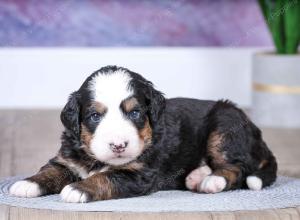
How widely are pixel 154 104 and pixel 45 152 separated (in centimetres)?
189

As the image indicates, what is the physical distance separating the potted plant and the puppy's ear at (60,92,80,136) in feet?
10.3

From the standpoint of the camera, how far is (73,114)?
2736mm

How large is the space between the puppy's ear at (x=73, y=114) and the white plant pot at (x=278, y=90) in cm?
318

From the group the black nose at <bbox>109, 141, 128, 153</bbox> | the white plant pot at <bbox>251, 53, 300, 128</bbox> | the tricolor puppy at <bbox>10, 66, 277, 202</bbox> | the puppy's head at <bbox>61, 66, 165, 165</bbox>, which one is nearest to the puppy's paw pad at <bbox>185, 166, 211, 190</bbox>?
the tricolor puppy at <bbox>10, 66, 277, 202</bbox>

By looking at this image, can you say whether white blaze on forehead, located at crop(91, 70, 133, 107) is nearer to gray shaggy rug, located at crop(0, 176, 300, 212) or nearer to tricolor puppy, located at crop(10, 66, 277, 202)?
tricolor puppy, located at crop(10, 66, 277, 202)

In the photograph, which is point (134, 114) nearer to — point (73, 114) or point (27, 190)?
point (73, 114)

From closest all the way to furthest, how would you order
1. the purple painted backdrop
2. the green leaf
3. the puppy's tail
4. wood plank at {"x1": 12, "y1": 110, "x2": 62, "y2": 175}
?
1. the puppy's tail
2. wood plank at {"x1": 12, "y1": 110, "x2": 62, "y2": 175}
3. the green leaf
4. the purple painted backdrop

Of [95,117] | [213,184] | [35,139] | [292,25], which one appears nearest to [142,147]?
[95,117]

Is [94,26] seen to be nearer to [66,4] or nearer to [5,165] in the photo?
[66,4]

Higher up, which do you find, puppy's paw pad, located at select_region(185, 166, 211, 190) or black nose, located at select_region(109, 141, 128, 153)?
black nose, located at select_region(109, 141, 128, 153)

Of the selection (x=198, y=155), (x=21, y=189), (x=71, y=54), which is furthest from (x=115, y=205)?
(x=71, y=54)

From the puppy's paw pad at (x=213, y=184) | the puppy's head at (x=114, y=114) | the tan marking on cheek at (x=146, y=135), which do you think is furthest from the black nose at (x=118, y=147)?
the puppy's paw pad at (x=213, y=184)

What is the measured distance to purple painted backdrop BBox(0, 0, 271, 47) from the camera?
20.8ft

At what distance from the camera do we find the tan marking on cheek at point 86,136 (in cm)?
265
